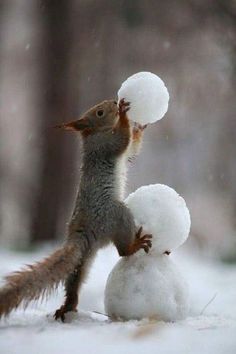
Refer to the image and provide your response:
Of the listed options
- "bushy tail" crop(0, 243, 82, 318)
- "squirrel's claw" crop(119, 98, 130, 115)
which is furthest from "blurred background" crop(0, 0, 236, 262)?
"bushy tail" crop(0, 243, 82, 318)

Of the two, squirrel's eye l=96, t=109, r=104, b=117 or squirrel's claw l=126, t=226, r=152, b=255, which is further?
squirrel's eye l=96, t=109, r=104, b=117

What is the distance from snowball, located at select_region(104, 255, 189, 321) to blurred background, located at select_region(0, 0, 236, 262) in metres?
5.76

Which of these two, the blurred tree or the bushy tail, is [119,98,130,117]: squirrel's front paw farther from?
the blurred tree

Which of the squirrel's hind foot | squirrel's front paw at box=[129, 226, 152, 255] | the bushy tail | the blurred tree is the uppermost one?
the blurred tree

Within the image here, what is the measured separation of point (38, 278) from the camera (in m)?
3.11

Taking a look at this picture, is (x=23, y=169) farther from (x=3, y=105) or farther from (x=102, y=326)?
(x=102, y=326)

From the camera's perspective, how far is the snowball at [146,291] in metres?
3.24

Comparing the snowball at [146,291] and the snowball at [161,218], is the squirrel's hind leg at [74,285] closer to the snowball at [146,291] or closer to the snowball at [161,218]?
the snowball at [146,291]

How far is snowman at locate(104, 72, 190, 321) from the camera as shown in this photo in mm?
3248

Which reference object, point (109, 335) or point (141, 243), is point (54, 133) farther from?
point (109, 335)

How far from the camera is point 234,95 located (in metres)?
10.3

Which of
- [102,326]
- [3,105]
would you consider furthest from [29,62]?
[102,326]

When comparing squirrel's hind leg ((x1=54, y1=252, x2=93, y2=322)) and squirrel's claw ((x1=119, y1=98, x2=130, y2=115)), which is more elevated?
squirrel's claw ((x1=119, y1=98, x2=130, y2=115))

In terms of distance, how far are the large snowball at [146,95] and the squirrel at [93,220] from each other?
0.15 feet
